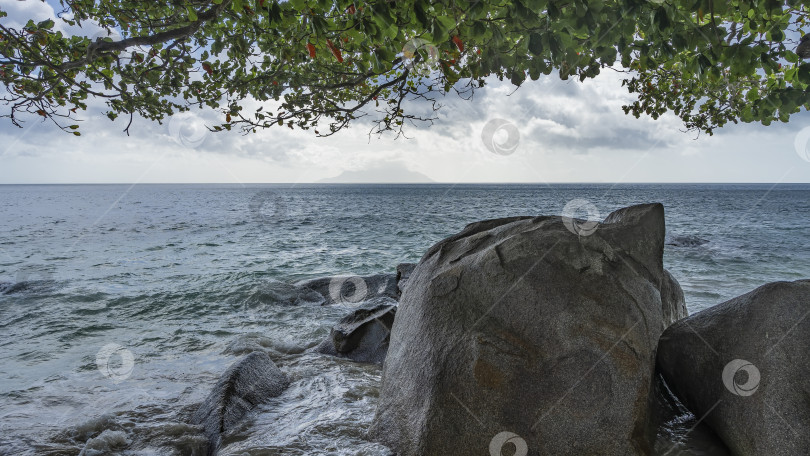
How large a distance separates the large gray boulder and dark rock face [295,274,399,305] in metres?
7.72

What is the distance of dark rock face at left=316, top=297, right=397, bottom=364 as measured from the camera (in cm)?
727

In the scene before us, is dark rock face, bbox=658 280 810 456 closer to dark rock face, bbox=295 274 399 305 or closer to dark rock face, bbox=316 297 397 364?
dark rock face, bbox=316 297 397 364

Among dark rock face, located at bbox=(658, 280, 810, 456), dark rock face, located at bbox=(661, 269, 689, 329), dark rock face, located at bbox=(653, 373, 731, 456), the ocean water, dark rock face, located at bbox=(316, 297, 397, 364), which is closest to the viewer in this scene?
dark rock face, located at bbox=(658, 280, 810, 456)

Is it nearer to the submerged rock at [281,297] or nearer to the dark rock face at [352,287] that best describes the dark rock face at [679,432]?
the dark rock face at [352,287]

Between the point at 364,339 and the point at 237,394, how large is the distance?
2544 mm

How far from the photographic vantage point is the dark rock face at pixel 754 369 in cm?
362

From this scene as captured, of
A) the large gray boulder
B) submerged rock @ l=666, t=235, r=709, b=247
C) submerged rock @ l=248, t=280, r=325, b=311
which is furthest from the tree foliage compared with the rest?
submerged rock @ l=666, t=235, r=709, b=247

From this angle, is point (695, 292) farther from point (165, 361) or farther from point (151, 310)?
point (151, 310)

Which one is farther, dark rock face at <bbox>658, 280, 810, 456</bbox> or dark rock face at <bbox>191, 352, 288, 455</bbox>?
dark rock face at <bbox>191, 352, 288, 455</bbox>

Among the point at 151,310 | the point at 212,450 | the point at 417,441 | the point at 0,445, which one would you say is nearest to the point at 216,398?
the point at 212,450

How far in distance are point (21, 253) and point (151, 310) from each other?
1598 cm

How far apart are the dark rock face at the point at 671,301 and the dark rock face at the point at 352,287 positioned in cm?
712

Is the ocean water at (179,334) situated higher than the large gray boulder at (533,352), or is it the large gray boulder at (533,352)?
the large gray boulder at (533,352)

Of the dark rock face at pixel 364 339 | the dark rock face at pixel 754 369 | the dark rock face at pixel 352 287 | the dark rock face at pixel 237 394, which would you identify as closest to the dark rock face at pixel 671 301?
the dark rock face at pixel 754 369
